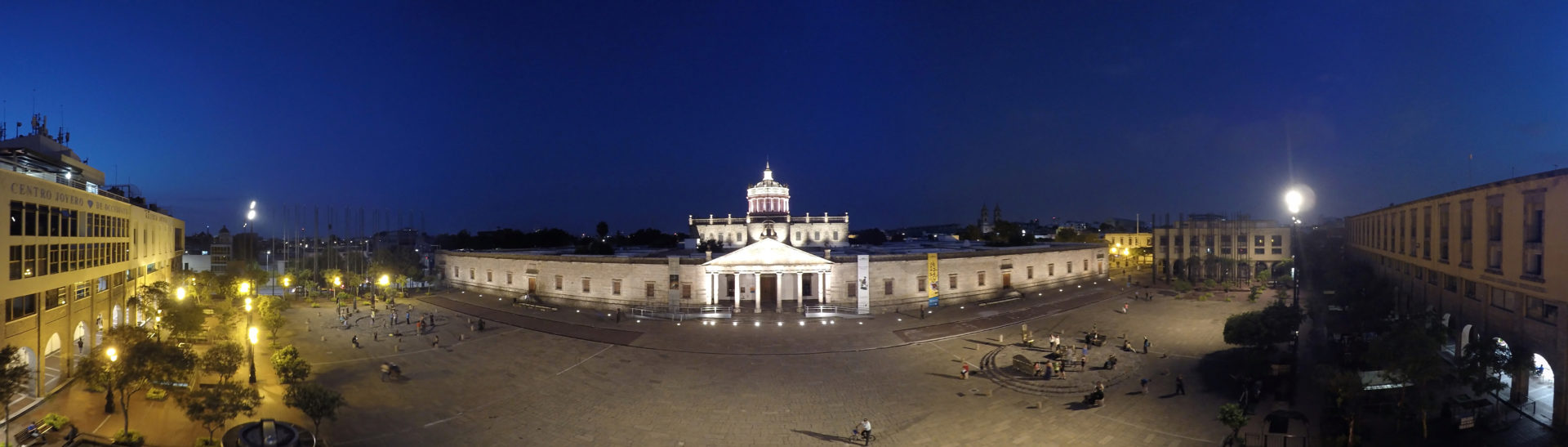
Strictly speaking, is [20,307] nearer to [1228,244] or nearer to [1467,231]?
[1467,231]

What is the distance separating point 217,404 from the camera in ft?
47.6

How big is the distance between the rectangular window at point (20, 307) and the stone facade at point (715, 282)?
2490 cm

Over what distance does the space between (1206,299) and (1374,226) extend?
11609mm

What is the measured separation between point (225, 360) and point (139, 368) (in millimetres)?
2444

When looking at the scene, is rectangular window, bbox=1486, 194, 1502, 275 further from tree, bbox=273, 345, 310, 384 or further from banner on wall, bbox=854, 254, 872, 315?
tree, bbox=273, 345, 310, 384

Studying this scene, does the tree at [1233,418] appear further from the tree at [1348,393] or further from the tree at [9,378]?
the tree at [9,378]

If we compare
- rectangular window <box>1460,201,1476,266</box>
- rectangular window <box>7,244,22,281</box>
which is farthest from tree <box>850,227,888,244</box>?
rectangular window <box>7,244,22,281</box>

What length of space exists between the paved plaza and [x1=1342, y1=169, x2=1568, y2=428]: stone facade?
296 inches

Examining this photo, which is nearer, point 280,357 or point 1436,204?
point 280,357

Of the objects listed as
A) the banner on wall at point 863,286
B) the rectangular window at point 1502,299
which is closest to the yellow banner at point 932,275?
the banner on wall at point 863,286

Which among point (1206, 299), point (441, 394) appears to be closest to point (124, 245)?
point (441, 394)

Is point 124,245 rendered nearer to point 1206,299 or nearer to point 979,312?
point 979,312

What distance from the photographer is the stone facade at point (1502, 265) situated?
16406 millimetres

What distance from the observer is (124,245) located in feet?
91.9
